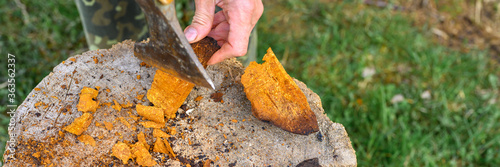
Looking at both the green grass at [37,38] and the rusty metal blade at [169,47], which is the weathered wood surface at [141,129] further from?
the green grass at [37,38]

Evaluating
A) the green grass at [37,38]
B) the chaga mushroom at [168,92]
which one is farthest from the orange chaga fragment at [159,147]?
the green grass at [37,38]

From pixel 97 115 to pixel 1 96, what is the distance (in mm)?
1911

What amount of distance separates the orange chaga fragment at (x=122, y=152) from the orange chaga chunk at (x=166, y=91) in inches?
8.4

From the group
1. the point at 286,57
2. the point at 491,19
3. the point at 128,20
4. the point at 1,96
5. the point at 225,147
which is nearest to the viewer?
the point at 225,147

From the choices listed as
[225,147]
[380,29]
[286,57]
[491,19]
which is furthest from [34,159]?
[491,19]

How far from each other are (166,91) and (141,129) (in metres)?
0.18

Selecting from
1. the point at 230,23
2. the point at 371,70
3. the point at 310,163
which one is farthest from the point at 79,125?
the point at 371,70

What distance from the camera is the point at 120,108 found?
145cm

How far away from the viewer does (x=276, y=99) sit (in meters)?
1.49

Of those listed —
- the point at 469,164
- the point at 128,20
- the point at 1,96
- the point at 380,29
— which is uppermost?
the point at 128,20

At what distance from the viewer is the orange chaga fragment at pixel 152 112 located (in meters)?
1.42

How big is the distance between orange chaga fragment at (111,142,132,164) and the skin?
489mm

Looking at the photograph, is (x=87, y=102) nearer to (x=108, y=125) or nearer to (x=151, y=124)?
(x=108, y=125)

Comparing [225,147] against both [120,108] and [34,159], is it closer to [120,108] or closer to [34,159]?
[120,108]
